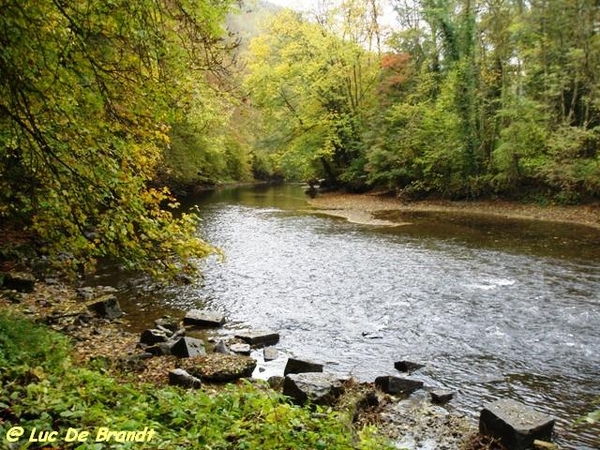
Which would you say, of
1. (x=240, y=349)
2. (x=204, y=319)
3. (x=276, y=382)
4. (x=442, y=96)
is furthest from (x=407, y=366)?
(x=442, y=96)

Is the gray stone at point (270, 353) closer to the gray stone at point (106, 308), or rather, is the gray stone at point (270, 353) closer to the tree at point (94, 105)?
the tree at point (94, 105)

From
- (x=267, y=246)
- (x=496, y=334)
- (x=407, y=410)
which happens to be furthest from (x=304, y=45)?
(x=407, y=410)

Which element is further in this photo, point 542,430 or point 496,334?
point 496,334

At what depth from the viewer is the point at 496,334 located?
31.4ft

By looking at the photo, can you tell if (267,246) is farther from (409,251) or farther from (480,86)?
(480,86)

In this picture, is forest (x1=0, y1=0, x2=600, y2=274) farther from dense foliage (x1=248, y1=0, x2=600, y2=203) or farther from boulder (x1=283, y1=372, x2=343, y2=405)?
boulder (x1=283, y1=372, x2=343, y2=405)

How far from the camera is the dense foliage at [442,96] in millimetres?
24922

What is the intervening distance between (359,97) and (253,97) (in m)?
9.07

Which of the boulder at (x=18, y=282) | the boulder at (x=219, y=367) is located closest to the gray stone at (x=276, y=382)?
the boulder at (x=219, y=367)

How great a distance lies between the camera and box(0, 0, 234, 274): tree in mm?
4730

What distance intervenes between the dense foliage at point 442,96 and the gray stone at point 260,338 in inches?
799

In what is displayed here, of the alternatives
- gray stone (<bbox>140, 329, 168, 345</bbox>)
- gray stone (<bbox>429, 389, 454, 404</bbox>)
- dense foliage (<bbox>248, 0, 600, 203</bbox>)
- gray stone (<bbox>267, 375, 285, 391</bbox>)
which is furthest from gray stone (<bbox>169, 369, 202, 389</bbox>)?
dense foliage (<bbox>248, 0, 600, 203</bbox>)

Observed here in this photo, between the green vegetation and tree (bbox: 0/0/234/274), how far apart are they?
5.54ft

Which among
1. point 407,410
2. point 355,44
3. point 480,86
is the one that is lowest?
point 407,410
